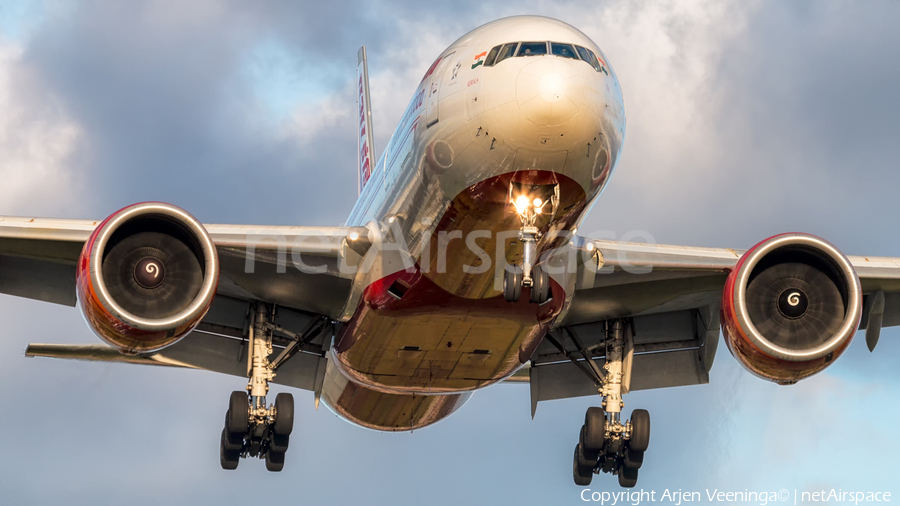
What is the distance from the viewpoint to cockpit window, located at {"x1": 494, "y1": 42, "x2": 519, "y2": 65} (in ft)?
58.0

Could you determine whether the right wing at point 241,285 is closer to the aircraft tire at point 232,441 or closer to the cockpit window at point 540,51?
the aircraft tire at point 232,441

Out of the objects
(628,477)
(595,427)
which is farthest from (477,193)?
(628,477)

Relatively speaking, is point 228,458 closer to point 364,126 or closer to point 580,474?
point 580,474

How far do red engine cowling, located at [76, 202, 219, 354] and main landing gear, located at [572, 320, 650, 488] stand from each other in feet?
28.6

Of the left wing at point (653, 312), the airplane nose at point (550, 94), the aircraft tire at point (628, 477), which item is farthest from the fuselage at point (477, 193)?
the aircraft tire at point (628, 477)

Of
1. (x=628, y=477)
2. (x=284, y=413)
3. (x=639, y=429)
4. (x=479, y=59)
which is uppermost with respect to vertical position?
(x=479, y=59)

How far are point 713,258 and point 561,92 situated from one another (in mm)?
6528

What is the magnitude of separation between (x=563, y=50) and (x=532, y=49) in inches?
17.3

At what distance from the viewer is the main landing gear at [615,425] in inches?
976

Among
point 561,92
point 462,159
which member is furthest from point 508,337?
point 561,92

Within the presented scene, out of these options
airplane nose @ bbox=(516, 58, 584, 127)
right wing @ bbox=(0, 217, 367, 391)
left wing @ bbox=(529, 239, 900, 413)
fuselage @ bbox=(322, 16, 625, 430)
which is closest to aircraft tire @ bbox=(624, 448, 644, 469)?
left wing @ bbox=(529, 239, 900, 413)

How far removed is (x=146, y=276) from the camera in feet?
66.1

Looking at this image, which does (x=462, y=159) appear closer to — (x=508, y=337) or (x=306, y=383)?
(x=508, y=337)

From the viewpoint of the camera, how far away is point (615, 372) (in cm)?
2481
